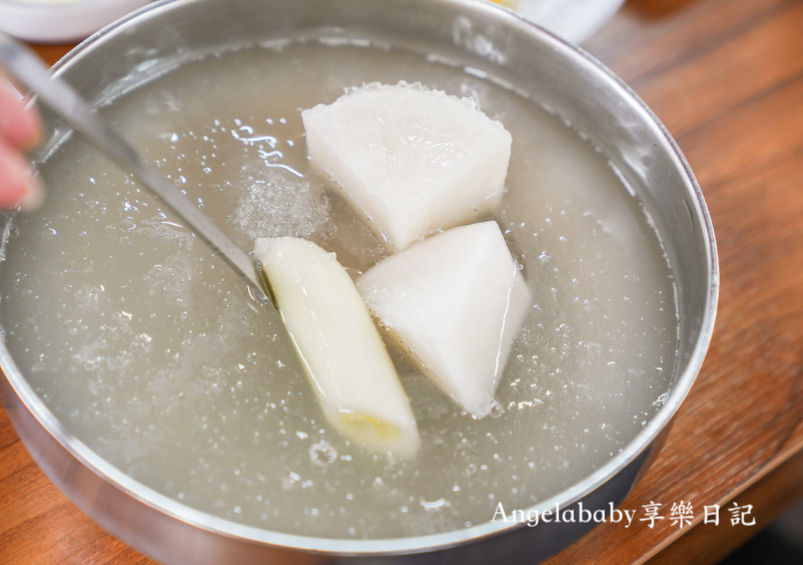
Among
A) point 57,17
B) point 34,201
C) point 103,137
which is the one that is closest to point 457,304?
point 103,137

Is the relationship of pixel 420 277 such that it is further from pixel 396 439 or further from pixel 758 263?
pixel 758 263

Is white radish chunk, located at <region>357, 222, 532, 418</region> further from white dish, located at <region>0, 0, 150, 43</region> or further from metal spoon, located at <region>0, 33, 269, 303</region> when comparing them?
white dish, located at <region>0, 0, 150, 43</region>

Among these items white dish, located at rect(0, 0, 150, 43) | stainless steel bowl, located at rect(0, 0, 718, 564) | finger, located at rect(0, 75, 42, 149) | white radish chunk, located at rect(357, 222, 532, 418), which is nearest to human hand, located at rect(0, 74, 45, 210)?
finger, located at rect(0, 75, 42, 149)

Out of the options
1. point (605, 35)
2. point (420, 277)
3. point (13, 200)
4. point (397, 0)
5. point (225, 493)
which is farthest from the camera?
point (605, 35)

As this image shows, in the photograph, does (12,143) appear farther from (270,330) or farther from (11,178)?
(270,330)

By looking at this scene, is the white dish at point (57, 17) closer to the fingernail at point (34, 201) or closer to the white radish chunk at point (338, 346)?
the fingernail at point (34, 201)

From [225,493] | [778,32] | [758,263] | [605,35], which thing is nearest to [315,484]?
[225,493]

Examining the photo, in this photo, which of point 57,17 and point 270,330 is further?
point 57,17
